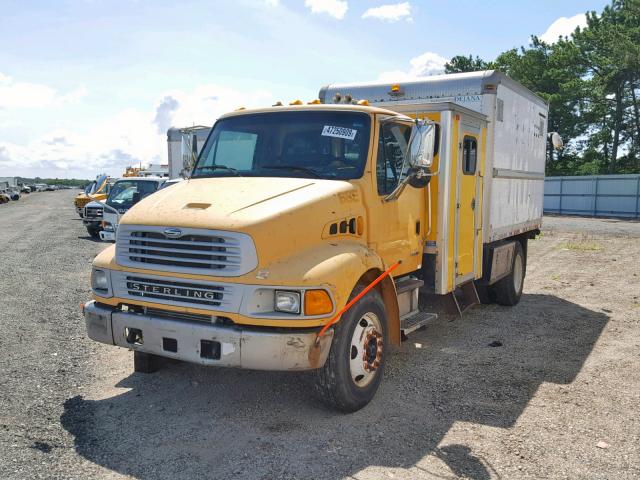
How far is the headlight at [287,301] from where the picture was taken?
4.32 metres

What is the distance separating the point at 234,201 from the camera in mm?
4723

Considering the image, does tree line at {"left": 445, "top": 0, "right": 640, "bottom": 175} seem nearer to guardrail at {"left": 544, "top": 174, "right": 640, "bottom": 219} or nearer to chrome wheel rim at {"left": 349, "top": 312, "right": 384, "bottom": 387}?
guardrail at {"left": 544, "top": 174, "right": 640, "bottom": 219}

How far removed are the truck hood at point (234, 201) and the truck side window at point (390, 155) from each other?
0.49m

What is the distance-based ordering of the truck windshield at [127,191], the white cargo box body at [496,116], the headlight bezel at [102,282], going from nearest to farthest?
the headlight bezel at [102,282]
the white cargo box body at [496,116]
the truck windshield at [127,191]

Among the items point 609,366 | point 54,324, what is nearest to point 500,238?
point 609,366

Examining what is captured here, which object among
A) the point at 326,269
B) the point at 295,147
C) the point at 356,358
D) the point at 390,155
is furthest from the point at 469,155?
the point at 326,269

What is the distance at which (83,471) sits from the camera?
3949 millimetres

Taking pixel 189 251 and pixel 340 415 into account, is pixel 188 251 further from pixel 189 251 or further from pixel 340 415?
pixel 340 415

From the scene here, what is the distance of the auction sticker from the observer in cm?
541

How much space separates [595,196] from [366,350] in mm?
31968

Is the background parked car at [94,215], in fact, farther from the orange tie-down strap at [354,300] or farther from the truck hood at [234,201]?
the orange tie-down strap at [354,300]

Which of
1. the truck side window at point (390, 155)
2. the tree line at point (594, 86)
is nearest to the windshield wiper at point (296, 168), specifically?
the truck side window at point (390, 155)

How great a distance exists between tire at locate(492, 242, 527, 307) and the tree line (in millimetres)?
32390

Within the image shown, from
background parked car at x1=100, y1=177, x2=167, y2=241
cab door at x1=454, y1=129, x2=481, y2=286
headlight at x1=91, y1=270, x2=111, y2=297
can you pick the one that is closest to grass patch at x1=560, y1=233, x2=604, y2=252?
cab door at x1=454, y1=129, x2=481, y2=286
